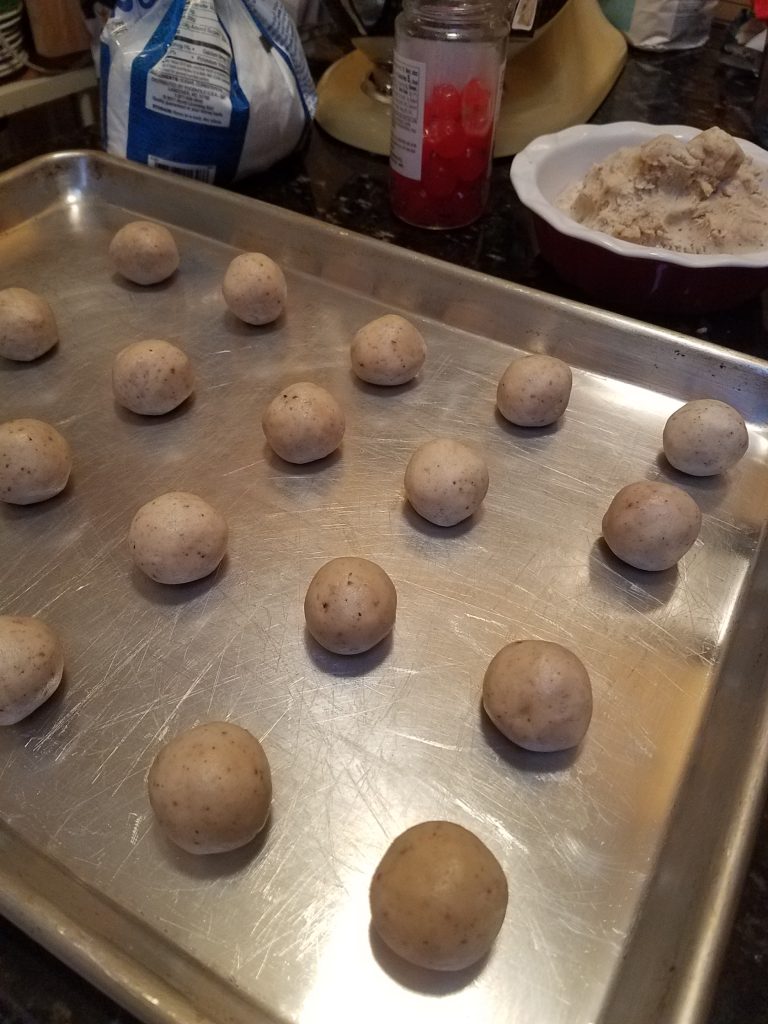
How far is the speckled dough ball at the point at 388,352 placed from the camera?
125 cm

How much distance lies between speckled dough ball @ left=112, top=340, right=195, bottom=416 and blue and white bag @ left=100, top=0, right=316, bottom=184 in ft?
1.86

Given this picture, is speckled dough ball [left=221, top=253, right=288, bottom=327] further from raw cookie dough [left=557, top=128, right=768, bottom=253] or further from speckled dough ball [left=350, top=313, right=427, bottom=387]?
raw cookie dough [left=557, top=128, right=768, bottom=253]

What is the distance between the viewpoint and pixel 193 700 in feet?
3.12

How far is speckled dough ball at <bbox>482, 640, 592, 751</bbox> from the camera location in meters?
0.85

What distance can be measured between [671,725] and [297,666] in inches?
17.3

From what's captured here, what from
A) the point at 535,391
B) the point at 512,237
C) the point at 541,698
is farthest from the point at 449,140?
the point at 541,698

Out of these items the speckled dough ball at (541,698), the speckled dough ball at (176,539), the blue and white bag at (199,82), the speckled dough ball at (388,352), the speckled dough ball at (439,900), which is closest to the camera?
A: the speckled dough ball at (439,900)

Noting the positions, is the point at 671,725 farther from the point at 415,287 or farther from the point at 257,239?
the point at 257,239

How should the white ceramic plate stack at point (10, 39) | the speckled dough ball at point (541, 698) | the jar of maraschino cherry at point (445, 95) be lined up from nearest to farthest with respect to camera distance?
the speckled dough ball at point (541, 698)
the jar of maraschino cherry at point (445, 95)
the white ceramic plate stack at point (10, 39)

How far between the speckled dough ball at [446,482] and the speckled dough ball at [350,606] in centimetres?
15

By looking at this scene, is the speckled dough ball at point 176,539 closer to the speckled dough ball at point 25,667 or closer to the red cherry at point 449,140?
the speckled dough ball at point 25,667

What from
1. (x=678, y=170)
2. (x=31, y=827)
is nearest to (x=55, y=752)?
(x=31, y=827)

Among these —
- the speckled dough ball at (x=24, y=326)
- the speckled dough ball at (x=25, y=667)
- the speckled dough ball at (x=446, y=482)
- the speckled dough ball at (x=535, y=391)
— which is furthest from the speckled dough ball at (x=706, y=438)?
the speckled dough ball at (x=24, y=326)

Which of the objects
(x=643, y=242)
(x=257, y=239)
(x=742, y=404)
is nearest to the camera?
(x=742, y=404)
